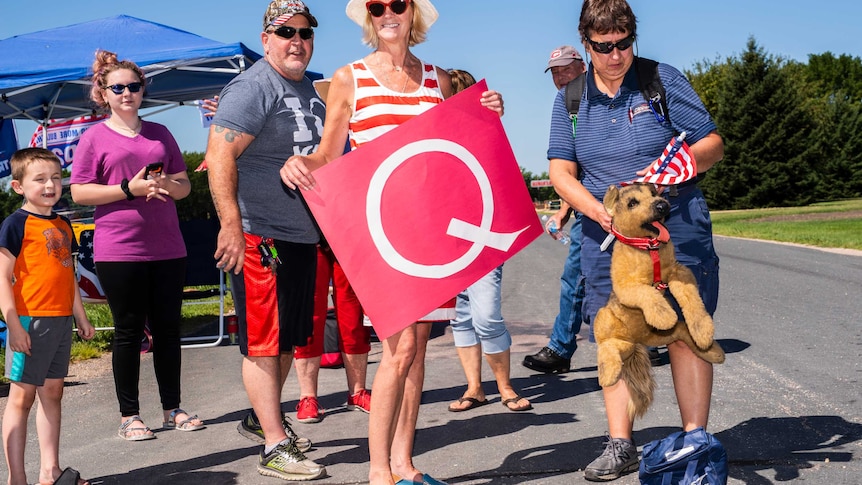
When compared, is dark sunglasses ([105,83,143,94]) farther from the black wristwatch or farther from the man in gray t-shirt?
the man in gray t-shirt

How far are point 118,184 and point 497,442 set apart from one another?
266cm

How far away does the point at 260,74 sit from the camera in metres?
4.39

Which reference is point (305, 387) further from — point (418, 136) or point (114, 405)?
point (418, 136)

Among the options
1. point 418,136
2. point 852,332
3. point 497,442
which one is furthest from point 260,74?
point 852,332

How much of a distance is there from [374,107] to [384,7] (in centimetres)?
43

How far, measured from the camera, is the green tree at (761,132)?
5222cm

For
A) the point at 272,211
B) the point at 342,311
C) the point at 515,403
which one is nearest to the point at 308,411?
the point at 342,311

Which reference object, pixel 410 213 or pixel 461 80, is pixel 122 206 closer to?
pixel 461 80

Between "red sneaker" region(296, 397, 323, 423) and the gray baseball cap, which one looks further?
the gray baseball cap

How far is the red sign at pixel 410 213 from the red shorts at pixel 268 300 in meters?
0.78

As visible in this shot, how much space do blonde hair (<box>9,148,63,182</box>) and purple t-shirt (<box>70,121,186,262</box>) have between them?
100 centimetres

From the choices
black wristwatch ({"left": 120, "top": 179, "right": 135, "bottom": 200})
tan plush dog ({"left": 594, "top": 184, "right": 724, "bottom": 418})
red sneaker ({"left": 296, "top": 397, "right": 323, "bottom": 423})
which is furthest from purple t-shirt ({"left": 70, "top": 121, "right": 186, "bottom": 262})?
tan plush dog ({"left": 594, "top": 184, "right": 724, "bottom": 418})

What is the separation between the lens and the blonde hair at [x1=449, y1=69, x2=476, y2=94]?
17.7ft

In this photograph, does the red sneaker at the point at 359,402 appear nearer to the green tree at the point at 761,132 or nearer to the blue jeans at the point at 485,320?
the blue jeans at the point at 485,320
